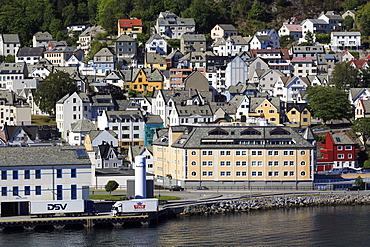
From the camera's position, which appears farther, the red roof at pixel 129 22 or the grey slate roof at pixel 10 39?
the grey slate roof at pixel 10 39

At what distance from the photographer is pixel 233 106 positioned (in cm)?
11388

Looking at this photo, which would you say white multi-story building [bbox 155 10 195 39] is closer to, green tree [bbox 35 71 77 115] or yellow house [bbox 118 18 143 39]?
yellow house [bbox 118 18 143 39]

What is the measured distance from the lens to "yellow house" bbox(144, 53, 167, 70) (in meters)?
141

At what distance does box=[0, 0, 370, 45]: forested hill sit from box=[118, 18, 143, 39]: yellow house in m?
2.63

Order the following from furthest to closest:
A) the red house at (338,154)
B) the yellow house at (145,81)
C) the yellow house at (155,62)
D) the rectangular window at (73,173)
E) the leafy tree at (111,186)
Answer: the yellow house at (155,62)
the yellow house at (145,81)
the red house at (338,154)
the leafy tree at (111,186)
the rectangular window at (73,173)

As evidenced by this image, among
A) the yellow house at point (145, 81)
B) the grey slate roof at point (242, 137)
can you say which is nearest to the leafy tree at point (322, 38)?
the yellow house at point (145, 81)

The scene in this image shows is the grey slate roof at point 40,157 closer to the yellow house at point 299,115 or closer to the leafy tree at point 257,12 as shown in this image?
the yellow house at point 299,115

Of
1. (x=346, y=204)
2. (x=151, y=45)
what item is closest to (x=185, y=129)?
(x=346, y=204)

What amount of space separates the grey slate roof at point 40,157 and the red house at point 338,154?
32.1 metres

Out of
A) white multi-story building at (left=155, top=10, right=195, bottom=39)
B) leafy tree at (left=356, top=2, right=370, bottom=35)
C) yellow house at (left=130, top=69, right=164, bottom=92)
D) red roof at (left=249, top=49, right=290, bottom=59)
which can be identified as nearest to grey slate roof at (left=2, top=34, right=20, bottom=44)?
white multi-story building at (left=155, top=10, right=195, bottom=39)

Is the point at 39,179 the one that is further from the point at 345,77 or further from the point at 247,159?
the point at 345,77

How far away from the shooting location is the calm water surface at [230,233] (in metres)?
62.1

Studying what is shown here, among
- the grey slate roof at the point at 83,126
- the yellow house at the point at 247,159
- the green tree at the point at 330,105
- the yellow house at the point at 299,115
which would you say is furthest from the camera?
the yellow house at the point at 299,115

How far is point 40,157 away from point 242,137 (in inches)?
794
